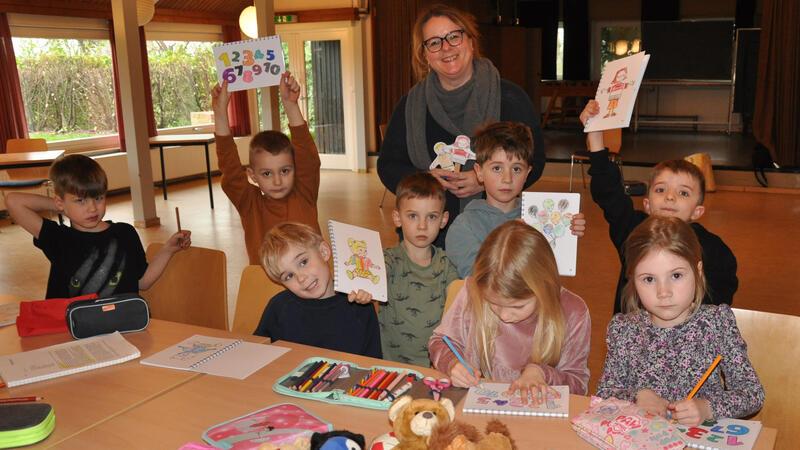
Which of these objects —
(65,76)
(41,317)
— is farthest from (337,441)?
(65,76)

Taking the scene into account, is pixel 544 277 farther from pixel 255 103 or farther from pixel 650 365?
pixel 255 103

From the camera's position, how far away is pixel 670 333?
1.90 m

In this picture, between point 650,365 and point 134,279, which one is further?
point 134,279

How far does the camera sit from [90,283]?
114 inches

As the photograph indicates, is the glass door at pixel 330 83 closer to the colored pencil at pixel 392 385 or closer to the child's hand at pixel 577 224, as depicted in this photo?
the child's hand at pixel 577 224

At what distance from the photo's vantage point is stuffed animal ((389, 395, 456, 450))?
134cm

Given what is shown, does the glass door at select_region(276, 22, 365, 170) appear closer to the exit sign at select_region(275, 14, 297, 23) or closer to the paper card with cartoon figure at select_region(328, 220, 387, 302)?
the exit sign at select_region(275, 14, 297, 23)

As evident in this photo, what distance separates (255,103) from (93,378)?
1116 centimetres

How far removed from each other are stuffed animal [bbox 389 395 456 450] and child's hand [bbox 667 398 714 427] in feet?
1.77

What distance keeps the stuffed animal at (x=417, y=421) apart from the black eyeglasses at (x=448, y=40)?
1794 mm

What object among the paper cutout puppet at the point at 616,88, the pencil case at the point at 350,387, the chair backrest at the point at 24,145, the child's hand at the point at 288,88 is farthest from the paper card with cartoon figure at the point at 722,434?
the chair backrest at the point at 24,145

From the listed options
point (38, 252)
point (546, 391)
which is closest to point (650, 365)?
point (546, 391)

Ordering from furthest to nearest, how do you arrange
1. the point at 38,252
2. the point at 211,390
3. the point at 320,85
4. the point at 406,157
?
the point at 320,85, the point at 38,252, the point at 406,157, the point at 211,390

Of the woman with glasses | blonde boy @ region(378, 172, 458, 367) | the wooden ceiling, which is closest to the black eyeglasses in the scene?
the woman with glasses
